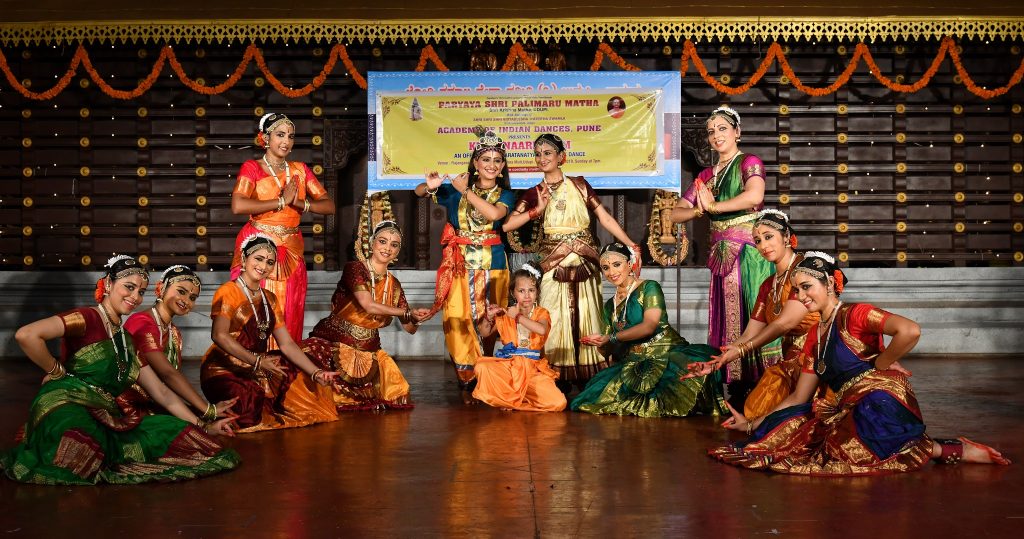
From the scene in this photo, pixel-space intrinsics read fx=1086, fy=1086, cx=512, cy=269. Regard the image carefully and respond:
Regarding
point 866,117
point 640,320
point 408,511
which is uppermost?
point 866,117

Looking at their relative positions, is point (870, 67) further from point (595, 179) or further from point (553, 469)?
point (553, 469)

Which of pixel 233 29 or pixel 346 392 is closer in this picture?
pixel 346 392

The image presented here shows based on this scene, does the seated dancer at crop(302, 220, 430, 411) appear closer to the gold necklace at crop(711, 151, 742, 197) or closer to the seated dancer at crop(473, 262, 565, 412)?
the seated dancer at crop(473, 262, 565, 412)

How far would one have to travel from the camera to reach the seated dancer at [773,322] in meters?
4.93

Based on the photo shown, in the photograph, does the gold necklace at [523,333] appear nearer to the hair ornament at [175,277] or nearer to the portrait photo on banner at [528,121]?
the hair ornament at [175,277]

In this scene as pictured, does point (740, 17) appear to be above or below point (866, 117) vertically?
above

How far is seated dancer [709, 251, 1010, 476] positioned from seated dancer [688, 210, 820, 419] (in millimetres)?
572

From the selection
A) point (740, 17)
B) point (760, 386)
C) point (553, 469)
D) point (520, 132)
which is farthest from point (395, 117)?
point (553, 469)

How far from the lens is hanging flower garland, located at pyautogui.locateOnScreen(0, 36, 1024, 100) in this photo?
867cm

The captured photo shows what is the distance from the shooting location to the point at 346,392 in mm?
5672

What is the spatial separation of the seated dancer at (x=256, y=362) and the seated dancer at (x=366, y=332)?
0.44m

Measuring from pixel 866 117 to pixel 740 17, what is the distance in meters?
1.64

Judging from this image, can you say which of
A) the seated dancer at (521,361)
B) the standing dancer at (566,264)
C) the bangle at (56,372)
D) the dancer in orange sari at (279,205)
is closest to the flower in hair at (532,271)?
the seated dancer at (521,361)

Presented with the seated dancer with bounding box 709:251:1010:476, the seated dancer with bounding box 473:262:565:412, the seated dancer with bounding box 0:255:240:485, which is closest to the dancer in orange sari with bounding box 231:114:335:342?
the seated dancer with bounding box 473:262:565:412
